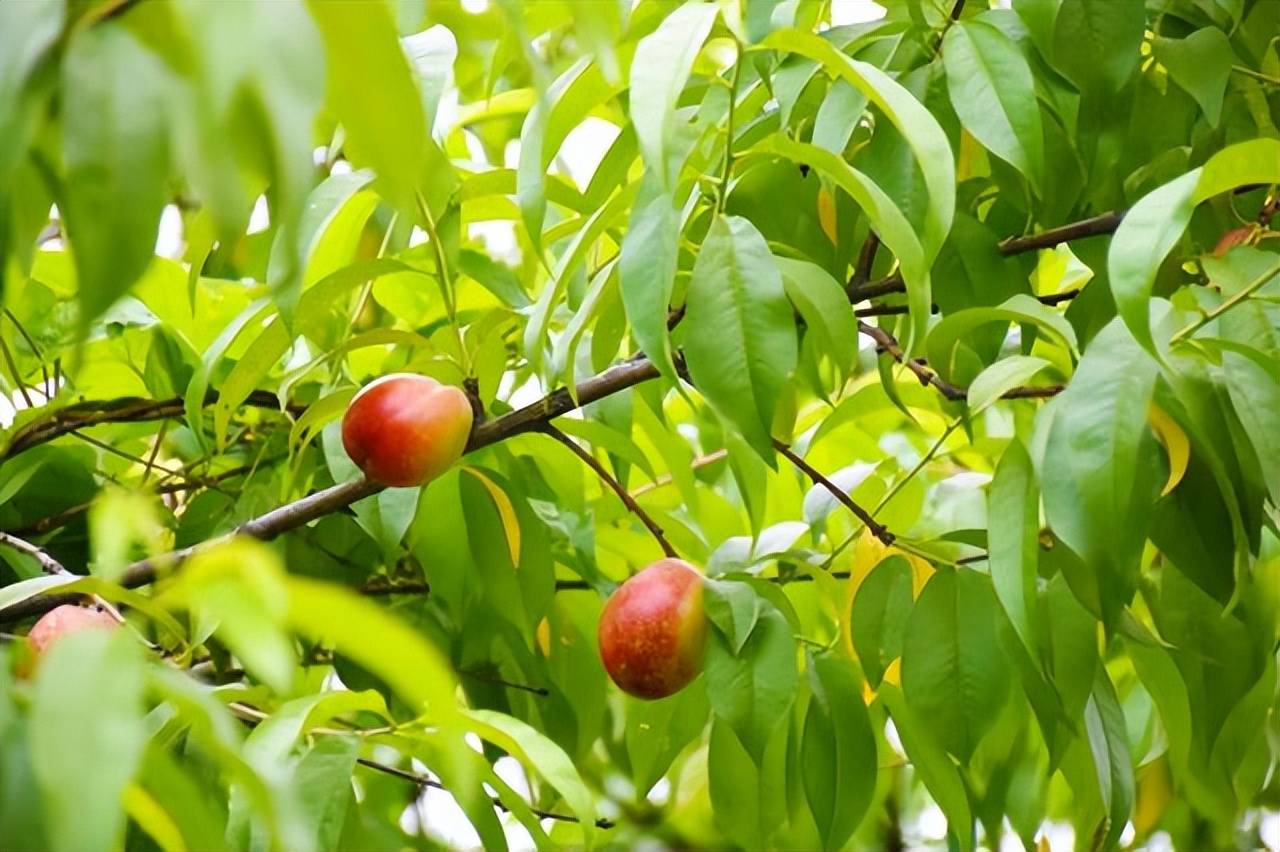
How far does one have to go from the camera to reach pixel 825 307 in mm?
726

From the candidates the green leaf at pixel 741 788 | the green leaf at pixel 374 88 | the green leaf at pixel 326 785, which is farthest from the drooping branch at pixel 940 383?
the green leaf at pixel 374 88

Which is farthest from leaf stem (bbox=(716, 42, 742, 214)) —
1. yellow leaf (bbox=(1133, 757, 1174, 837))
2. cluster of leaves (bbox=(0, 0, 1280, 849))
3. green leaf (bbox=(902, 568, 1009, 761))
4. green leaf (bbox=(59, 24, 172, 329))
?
yellow leaf (bbox=(1133, 757, 1174, 837))

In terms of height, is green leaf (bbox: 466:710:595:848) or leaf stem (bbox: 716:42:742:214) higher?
leaf stem (bbox: 716:42:742:214)

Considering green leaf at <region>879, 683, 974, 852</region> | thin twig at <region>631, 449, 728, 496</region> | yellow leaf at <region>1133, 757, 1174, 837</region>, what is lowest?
yellow leaf at <region>1133, 757, 1174, 837</region>

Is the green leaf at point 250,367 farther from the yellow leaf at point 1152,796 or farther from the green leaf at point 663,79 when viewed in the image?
the yellow leaf at point 1152,796

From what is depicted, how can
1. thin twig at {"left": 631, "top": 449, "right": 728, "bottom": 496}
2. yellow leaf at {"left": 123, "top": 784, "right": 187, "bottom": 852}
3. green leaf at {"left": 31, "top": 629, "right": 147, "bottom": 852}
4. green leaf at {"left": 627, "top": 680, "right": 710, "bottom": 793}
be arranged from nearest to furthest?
green leaf at {"left": 31, "top": 629, "right": 147, "bottom": 852}, yellow leaf at {"left": 123, "top": 784, "right": 187, "bottom": 852}, green leaf at {"left": 627, "top": 680, "right": 710, "bottom": 793}, thin twig at {"left": 631, "top": 449, "right": 728, "bottom": 496}

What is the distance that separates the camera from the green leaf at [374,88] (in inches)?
15.2

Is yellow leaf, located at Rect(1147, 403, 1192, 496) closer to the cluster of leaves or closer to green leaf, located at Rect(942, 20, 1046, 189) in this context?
the cluster of leaves

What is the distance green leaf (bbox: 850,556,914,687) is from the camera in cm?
85

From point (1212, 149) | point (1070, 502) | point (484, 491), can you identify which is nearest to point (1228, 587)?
point (1070, 502)

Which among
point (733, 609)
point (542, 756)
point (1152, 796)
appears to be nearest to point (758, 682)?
point (733, 609)

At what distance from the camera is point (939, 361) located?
791 millimetres

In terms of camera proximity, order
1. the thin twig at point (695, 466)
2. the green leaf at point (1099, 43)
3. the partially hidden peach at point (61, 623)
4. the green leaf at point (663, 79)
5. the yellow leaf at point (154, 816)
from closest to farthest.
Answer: the yellow leaf at point (154, 816) → the green leaf at point (663, 79) → the partially hidden peach at point (61, 623) → the green leaf at point (1099, 43) → the thin twig at point (695, 466)

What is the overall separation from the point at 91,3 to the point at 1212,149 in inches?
27.1
